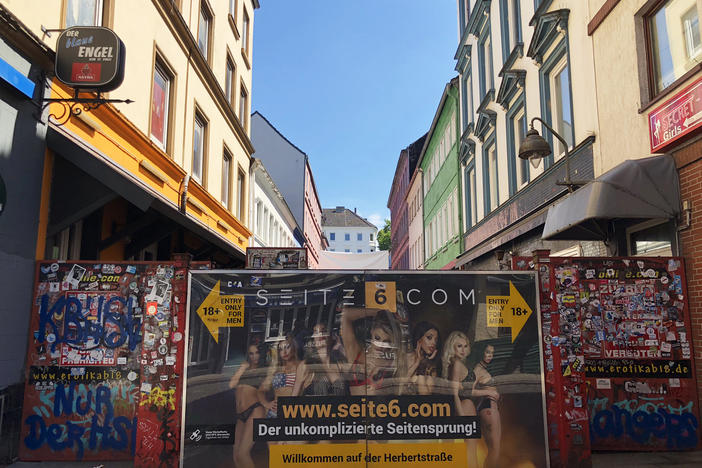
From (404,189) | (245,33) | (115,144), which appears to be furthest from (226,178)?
(404,189)

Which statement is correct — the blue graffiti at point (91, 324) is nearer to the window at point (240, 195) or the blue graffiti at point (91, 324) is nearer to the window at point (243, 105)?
the window at point (240, 195)

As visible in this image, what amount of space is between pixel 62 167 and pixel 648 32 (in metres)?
8.19

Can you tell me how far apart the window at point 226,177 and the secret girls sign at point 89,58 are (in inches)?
401

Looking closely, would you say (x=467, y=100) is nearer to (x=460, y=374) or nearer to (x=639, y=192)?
(x=639, y=192)

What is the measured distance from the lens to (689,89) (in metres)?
6.14

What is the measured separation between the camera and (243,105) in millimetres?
19953

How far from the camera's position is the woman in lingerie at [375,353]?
525 cm

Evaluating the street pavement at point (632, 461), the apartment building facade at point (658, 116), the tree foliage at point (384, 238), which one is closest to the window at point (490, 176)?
the apartment building facade at point (658, 116)

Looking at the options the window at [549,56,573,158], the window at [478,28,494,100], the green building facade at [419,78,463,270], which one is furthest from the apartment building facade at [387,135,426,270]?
the window at [549,56,573,158]

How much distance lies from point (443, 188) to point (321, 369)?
2073 centimetres

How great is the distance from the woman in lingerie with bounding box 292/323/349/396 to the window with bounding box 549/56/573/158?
6.96 m

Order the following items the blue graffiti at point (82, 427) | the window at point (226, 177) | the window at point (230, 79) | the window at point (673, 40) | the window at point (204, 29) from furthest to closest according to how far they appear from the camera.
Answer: the window at point (230, 79)
the window at point (226, 177)
the window at point (204, 29)
the window at point (673, 40)
the blue graffiti at point (82, 427)

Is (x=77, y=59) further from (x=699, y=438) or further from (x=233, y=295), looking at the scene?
(x=699, y=438)

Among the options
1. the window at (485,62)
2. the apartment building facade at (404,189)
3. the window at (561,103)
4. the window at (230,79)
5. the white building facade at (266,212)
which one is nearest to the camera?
the window at (561,103)
